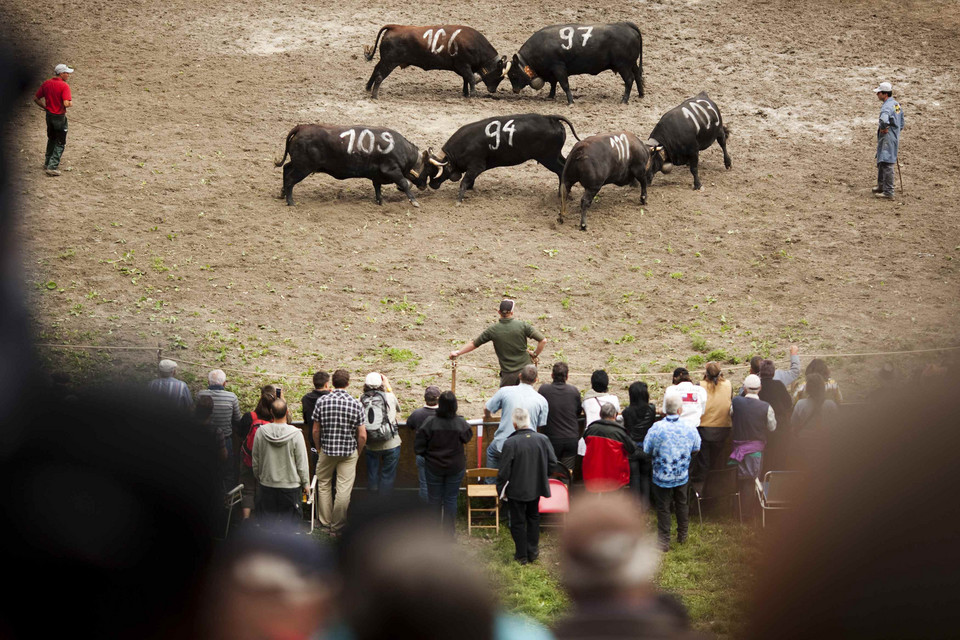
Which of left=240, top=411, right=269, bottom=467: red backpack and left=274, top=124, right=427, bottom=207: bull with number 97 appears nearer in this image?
left=240, top=411, right=269, bottom=467: red backpack

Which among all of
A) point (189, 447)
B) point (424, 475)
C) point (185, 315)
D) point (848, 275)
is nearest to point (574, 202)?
point (848, 275)

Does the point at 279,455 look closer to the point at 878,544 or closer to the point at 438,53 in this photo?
the point at 878,544

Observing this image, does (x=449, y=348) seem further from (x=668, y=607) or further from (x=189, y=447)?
(x=668, y=607)

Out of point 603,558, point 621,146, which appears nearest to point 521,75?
point 621,146

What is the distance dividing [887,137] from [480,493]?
11.0 metres

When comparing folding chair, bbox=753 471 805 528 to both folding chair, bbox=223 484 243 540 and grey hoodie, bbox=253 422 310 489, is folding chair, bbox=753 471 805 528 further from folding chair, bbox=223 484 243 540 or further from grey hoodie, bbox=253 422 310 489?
folding chair, bbox=223 484 243 540

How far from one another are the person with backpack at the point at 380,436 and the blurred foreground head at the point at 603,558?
22.2 ft

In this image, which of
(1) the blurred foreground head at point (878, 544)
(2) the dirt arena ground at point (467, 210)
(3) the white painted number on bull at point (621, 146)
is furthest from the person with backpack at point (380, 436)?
(3) the white painted number on bull at point (621, 146)

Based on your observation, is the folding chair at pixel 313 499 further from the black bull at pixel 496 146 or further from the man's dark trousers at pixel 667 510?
the black bull at pixel 496 146

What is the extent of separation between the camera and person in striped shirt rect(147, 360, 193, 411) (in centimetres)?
971

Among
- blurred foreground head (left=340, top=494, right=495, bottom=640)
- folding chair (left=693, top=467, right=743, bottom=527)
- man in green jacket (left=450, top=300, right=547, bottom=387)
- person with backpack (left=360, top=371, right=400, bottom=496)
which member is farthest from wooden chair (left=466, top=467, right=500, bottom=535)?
blurred foreground head (left=340, top=494, right=495, bottom=640)

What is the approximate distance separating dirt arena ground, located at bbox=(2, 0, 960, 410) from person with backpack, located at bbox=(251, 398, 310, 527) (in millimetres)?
3296

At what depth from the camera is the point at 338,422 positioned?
978 cm

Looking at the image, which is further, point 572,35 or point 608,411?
point 572,35
